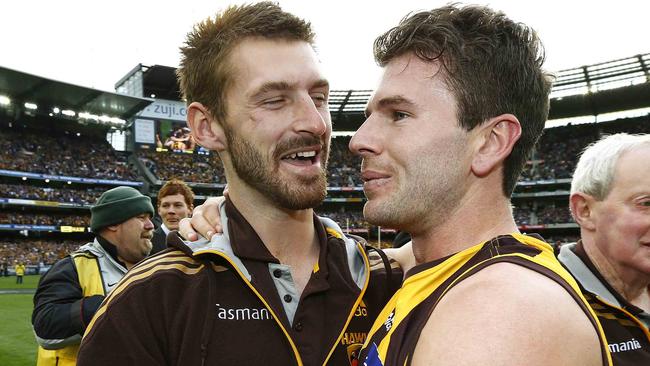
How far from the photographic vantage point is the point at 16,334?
12.8 meters

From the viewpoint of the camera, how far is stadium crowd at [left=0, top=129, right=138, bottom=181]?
45938 mm

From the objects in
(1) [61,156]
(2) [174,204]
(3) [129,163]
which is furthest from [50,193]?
(2) [174,204]

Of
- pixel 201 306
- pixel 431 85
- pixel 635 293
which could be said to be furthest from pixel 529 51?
pixel 635 293

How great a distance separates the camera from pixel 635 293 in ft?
10.6

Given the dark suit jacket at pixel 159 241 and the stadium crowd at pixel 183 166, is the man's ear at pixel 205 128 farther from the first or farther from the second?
the stadium crowd at pixel 183 166

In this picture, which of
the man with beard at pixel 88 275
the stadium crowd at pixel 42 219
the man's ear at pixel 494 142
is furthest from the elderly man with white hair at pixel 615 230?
the stadium crowd at pixel 42 219

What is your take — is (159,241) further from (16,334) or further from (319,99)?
(16,334)

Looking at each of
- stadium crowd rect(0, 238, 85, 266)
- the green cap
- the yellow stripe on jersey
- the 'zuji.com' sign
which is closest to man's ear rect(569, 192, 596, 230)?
the yellow stripe on jersey

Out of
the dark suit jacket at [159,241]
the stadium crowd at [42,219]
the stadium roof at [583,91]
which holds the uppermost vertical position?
the stadium roof at [583,91]

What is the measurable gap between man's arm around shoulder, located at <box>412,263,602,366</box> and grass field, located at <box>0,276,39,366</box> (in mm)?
10261

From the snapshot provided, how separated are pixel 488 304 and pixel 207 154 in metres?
56.9

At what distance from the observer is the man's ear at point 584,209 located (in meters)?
3.20

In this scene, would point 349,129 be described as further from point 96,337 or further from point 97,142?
point 96,337

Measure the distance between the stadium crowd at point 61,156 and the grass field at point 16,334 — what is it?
29.5 metres
